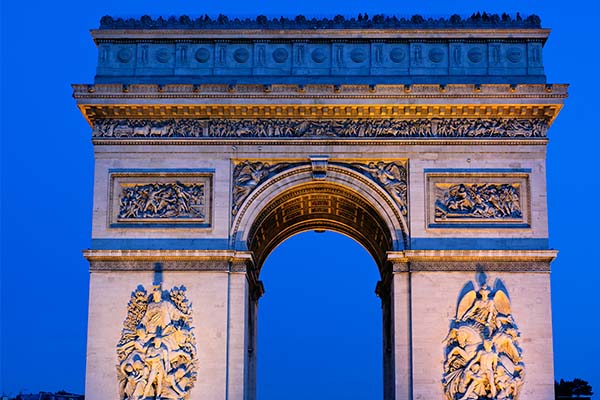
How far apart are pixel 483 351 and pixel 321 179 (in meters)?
6.52

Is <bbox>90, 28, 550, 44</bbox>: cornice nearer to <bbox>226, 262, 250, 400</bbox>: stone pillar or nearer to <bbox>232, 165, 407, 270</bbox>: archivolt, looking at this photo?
<bbox>232, 165, 407, 270</bbox>: archivolt

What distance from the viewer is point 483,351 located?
101 feet

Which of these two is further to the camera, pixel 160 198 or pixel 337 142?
pixel 337 142

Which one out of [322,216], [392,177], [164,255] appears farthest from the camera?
[322,216]

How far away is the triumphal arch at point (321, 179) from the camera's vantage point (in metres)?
31.2

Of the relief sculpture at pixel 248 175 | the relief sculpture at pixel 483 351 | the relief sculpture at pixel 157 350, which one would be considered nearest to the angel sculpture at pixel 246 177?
the relief sculpture at pixel 248 175

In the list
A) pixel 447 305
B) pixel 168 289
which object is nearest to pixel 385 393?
pixel 447 305

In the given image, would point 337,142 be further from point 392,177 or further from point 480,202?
point 480,202

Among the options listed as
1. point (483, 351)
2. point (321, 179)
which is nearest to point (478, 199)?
point (483, 351)

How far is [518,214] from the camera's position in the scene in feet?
105

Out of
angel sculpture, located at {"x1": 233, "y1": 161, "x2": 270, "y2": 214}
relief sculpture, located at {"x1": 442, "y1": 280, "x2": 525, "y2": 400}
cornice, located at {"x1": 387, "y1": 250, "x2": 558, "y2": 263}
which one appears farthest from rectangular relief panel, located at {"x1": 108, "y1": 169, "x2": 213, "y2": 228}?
relief sculpture, located at {"x1": 442, "y1": 280, "x2": 525, "y2": 400}

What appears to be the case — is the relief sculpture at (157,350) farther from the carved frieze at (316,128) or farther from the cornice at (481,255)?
the cornice at (481,255)

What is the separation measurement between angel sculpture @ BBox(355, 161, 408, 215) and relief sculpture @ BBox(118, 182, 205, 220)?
15.4 feet

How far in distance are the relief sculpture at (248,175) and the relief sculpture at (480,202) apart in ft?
14.9
